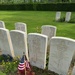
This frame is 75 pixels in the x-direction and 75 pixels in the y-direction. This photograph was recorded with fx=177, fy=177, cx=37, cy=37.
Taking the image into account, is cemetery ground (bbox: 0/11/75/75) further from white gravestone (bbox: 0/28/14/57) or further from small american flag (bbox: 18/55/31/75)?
white gravestone (bbox: 0/28/14/57)

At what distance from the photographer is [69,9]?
21.5 metres

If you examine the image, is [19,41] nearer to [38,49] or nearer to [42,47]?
[38,49]

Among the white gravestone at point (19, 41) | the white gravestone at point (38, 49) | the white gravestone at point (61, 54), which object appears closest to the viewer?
the white gravestone at point (61, 54)

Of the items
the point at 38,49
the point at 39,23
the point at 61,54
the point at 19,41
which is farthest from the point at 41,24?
the point at 61,54

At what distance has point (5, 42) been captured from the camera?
5.36m

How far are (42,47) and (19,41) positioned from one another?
2.61 ft

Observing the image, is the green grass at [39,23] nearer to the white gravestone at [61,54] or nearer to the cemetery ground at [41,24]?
the cemetery ground at [41,24]

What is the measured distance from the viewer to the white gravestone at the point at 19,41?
15.5 feet

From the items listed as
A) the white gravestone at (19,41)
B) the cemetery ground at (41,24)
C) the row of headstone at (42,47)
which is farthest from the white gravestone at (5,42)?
the cemetery ground at (41,24)

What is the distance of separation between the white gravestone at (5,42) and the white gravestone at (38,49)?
31.7 inches

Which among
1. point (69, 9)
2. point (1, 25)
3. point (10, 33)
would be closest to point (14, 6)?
point (69, 9)

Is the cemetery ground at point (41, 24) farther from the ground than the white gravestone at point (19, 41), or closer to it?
closer to it

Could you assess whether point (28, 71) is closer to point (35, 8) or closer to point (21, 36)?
point (21, 36)

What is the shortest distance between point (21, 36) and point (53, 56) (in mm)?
1017
